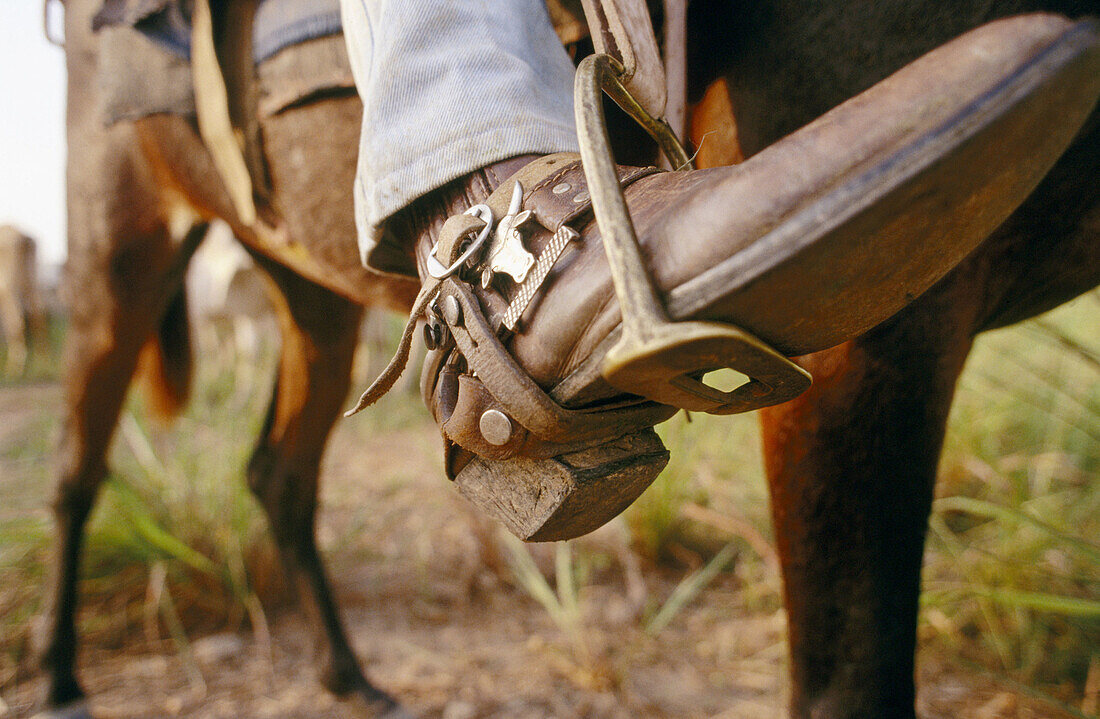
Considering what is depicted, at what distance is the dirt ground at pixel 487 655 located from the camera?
1482mm

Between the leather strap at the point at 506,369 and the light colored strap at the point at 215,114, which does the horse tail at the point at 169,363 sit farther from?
the leather strap at the point at 506,369

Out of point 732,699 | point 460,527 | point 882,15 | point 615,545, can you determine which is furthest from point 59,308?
point 882,15

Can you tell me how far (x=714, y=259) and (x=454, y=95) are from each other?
1.23 ft

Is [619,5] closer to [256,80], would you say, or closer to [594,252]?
[594,252]

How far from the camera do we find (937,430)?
0.68 m

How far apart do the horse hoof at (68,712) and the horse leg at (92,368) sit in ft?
0.05

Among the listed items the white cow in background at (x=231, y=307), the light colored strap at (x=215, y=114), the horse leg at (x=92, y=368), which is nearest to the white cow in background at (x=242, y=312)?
the white cow in background at (x=231, y=307)

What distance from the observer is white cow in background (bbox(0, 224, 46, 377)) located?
6457 mm

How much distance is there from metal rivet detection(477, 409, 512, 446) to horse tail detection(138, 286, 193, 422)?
1.63 m

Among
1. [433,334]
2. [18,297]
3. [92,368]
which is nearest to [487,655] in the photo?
[92,368]

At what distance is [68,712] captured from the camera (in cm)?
148

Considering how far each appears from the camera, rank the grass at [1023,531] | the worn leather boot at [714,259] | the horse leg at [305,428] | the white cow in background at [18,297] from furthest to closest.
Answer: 1. the white cow in background at [18,297]
2. the horse leg at [305,428]
3. the grass at [1023,531]
4. the worn leather boot at [714,259]

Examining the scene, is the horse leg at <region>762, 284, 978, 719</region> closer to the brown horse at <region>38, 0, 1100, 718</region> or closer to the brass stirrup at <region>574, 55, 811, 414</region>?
the brown horse at <region>38, 0, 1100, 718</region>

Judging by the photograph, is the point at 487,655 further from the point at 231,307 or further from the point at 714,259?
the point at 231,307
